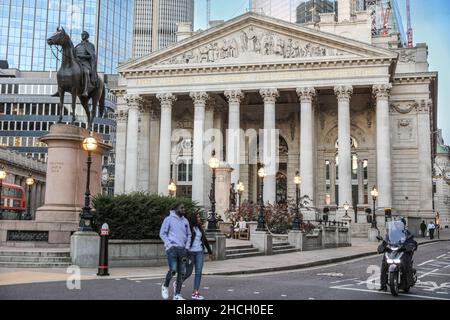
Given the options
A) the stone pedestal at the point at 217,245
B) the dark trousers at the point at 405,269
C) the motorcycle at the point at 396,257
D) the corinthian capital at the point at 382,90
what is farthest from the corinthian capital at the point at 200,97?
the dark trousers at the point at 405,269

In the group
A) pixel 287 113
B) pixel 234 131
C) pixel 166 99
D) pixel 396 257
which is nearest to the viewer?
pixel 396 257

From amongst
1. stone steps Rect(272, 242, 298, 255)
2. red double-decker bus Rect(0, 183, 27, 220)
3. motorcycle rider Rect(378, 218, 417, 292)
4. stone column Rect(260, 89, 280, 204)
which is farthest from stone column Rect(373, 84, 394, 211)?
motorcycle rider Rect(378, 218, 417, 292)

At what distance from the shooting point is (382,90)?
52.7 metres

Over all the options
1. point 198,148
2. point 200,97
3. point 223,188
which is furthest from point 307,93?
point 223,188

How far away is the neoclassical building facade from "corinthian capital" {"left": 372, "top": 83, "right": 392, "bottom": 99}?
10 cm

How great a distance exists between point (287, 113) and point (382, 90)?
47.3 feet

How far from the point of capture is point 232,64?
56.4m

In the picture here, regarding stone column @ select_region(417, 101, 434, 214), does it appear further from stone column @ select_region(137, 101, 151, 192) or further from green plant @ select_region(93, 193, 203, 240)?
green plant @ select_region(93, 193, 203, 240)

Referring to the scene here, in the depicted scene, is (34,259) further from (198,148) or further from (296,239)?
(198,148)

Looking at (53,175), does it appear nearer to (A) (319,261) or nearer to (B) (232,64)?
(A) (319,261)

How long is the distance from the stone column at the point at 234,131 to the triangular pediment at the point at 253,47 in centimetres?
350

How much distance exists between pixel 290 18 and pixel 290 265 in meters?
89.4

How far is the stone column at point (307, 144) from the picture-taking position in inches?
2083

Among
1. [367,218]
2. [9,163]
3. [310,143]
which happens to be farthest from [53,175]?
[9,163]
